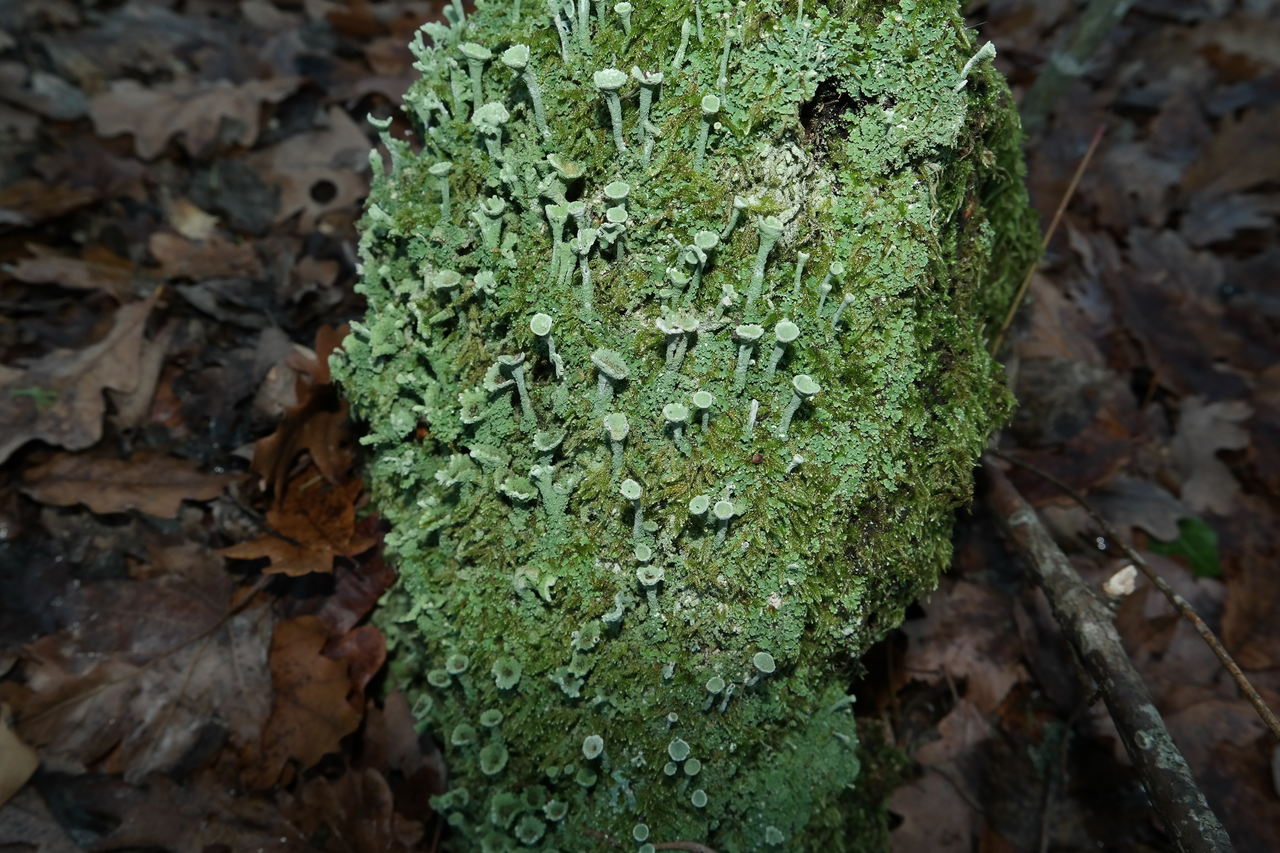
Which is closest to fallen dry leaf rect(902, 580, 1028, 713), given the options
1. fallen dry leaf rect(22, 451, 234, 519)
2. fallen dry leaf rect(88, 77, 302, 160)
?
fallen dry leaf rect(22, 451, 234, 519)

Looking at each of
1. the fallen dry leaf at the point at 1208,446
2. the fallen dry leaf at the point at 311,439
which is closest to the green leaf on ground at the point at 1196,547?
the fallen dry leaf at the point at 1208,446

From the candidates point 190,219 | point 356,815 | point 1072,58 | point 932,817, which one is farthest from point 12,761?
point 1072,58

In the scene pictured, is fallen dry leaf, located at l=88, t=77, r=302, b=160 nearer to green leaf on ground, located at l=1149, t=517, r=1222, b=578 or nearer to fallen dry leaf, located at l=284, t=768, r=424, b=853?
fallen dry leaf, located at l=284, t=768, r=424, b=853

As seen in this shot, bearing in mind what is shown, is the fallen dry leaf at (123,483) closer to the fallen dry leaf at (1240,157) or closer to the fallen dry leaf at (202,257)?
the fallen dry leaf at (202,257)

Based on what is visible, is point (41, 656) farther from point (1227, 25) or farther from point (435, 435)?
point (1227, 25)

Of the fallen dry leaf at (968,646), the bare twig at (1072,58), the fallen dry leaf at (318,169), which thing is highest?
the bare twig at (1072,58)

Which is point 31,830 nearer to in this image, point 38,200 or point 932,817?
point 932,817
